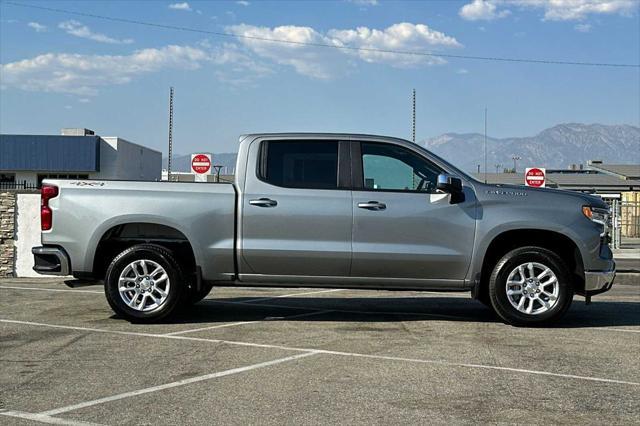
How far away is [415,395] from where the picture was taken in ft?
17.6

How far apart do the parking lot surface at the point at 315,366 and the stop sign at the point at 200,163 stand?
14.8m

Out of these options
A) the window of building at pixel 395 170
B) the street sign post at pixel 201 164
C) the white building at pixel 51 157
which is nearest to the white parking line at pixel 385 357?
the window of building at pixel 395 170

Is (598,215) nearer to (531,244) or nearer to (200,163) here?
(531,244)

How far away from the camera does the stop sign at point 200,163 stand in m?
24.3

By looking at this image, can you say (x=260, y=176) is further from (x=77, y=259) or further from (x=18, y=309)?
(x=18, y=309)

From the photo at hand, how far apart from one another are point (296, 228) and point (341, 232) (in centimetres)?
48

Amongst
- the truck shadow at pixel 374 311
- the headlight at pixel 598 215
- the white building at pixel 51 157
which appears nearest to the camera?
the headlight at pixel 598 215

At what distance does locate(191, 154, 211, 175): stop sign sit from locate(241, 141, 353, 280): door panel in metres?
16.4

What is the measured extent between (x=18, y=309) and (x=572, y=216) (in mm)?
6643

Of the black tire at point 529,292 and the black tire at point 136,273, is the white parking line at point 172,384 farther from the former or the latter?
the black tire at point 529,292

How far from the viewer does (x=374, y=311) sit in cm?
943

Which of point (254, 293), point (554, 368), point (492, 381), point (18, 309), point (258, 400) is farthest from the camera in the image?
point (254, 293)

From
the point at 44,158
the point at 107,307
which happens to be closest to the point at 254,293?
the point at 107,307

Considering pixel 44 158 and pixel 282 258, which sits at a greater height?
pixel 44 158
